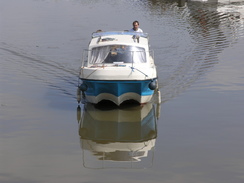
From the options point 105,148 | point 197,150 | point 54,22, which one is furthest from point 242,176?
point 54,22

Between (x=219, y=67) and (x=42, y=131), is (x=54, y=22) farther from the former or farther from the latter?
(x=42, y=131)

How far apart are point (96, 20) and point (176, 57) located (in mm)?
12620

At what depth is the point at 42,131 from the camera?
49.6ft

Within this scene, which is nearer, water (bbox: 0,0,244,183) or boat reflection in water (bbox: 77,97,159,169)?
water (bbox: 0,0,244,183)

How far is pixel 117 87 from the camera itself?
54.0 ft

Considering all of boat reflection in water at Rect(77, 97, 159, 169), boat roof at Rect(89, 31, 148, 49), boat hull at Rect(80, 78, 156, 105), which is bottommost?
boat reflection in water at Rect(77, 97, 159, 169)

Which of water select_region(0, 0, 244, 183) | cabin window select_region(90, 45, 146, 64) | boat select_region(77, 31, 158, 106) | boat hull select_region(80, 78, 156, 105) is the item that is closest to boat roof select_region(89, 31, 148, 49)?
boat select_region(77, 31, 158, 106)

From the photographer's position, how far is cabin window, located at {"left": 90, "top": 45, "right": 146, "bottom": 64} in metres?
17.4

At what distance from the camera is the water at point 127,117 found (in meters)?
12.4

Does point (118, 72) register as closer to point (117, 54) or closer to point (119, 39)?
point (117, 54)

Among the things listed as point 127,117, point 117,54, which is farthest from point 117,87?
point 117,54

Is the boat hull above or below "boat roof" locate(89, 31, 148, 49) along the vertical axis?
below

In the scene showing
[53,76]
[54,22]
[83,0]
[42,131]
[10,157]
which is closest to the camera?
[10,157]

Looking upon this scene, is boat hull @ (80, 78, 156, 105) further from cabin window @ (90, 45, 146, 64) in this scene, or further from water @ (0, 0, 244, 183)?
cabin window @ (90, 45, 146, 64)
